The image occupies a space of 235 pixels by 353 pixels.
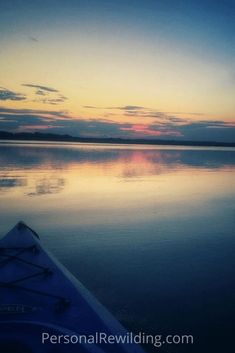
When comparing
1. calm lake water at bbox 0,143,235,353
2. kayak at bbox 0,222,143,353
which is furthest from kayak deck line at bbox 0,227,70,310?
calm lake water at bbox 0,143,235,353

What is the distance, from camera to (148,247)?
8.51 meters

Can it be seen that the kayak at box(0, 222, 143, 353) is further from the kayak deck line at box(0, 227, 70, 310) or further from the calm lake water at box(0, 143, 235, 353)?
the calm lake water at box(0, 143, 235, 353)

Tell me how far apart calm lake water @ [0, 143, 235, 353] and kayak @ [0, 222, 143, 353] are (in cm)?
117

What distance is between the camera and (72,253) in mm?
7941

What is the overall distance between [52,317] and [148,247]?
4.78m

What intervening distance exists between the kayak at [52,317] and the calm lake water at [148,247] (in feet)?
3.85

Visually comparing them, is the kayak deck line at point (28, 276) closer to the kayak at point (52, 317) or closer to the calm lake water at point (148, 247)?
the kayak at point (52, 317)

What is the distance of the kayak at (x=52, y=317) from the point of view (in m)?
3.47

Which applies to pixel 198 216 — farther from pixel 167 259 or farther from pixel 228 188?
pixel 228 188

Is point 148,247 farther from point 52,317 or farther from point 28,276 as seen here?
point 52,317

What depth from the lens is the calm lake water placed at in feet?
17.4

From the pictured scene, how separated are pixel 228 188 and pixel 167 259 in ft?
40.8

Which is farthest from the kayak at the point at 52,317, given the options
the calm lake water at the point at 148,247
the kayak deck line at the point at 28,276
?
the calm lake water at the point at 148,247

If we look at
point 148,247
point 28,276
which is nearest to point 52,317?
point 28,276
